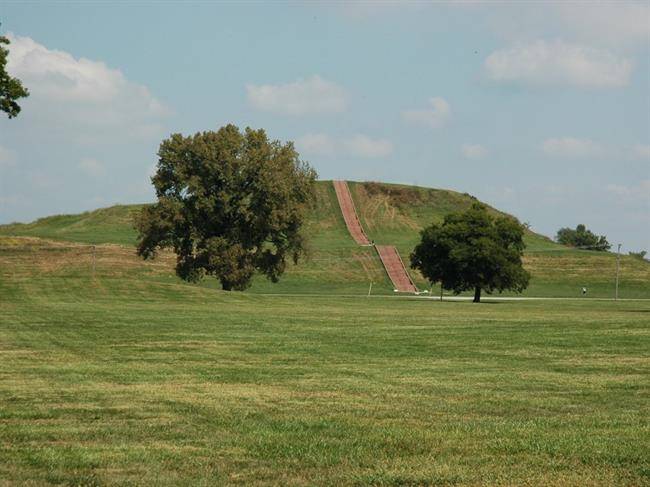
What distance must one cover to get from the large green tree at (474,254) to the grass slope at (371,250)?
11.9 metres

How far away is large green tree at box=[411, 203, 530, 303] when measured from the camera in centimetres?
8625

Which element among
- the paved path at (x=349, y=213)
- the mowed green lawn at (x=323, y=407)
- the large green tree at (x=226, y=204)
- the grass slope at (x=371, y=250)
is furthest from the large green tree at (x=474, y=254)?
the mowed green lawn at (x=323, y=407)

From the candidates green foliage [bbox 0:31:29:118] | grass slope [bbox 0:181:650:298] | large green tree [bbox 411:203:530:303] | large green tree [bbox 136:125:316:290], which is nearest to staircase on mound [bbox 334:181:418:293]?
grass slope [bbox 0:181:650:298]

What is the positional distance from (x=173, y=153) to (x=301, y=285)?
39617 millimetres

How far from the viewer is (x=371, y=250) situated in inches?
5108

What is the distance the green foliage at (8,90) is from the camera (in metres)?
46.5

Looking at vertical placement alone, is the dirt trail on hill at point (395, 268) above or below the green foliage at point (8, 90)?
below

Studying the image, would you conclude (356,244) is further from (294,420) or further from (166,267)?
(294,420)

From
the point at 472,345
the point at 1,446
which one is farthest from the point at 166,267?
the point at 1,446

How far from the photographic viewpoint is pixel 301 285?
11181 cm

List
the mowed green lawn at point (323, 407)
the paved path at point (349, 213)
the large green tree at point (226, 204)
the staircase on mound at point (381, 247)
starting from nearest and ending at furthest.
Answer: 1. the mowed green lawn at point (323, 407)
2. the large green tree at point (226, 204)
3. the staircase on mound at point (381, 247)
4. the paved path at point (349, 213)

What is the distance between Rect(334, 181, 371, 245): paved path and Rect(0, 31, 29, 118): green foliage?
89.9 metres

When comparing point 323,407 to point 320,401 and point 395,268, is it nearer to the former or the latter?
point 320,401

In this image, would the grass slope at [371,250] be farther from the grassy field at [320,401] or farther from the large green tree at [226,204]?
the grassy field at [320,401]
